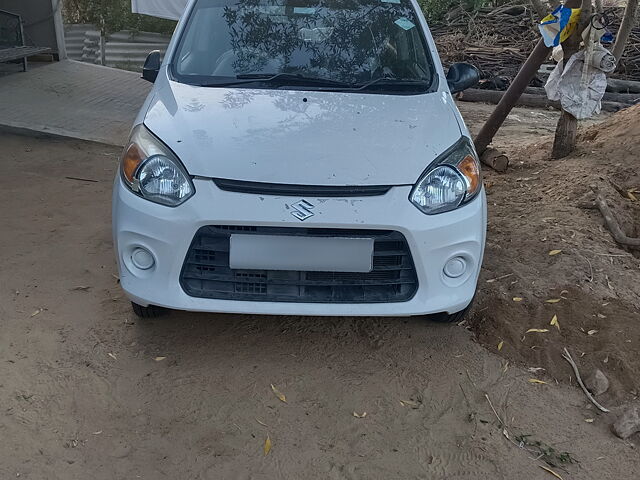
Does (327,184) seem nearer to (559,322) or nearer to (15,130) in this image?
(559,322)

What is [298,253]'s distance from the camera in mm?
2707

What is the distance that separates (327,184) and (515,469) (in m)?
1.40

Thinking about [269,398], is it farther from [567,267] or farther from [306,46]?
[567,267]

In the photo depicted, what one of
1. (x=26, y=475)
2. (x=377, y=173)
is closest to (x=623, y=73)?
(x=377, y=173)

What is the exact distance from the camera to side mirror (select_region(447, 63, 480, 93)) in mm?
3842

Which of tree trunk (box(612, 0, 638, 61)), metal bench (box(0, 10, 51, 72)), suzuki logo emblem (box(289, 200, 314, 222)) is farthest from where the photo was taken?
metal bench (box(0, 10, 51, 72))

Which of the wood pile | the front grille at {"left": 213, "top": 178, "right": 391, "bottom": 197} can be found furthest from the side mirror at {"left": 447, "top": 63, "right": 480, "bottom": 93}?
the wood pile

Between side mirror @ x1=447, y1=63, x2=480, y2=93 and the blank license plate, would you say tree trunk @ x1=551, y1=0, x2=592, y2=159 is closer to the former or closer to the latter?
side mirror @ x1=447, y1=63, x2=480, y2=93

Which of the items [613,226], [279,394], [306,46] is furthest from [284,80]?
[613,226]

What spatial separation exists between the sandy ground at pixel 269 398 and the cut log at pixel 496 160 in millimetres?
2364

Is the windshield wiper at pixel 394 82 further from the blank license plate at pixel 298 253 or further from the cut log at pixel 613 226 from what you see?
the cut log at pixel 613 226

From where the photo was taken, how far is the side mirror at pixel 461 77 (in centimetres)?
384

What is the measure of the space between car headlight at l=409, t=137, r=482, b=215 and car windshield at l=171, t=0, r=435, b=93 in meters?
0.70

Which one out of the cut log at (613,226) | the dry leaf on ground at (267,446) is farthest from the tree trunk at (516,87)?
the dry leaf on ground at (267,446)
